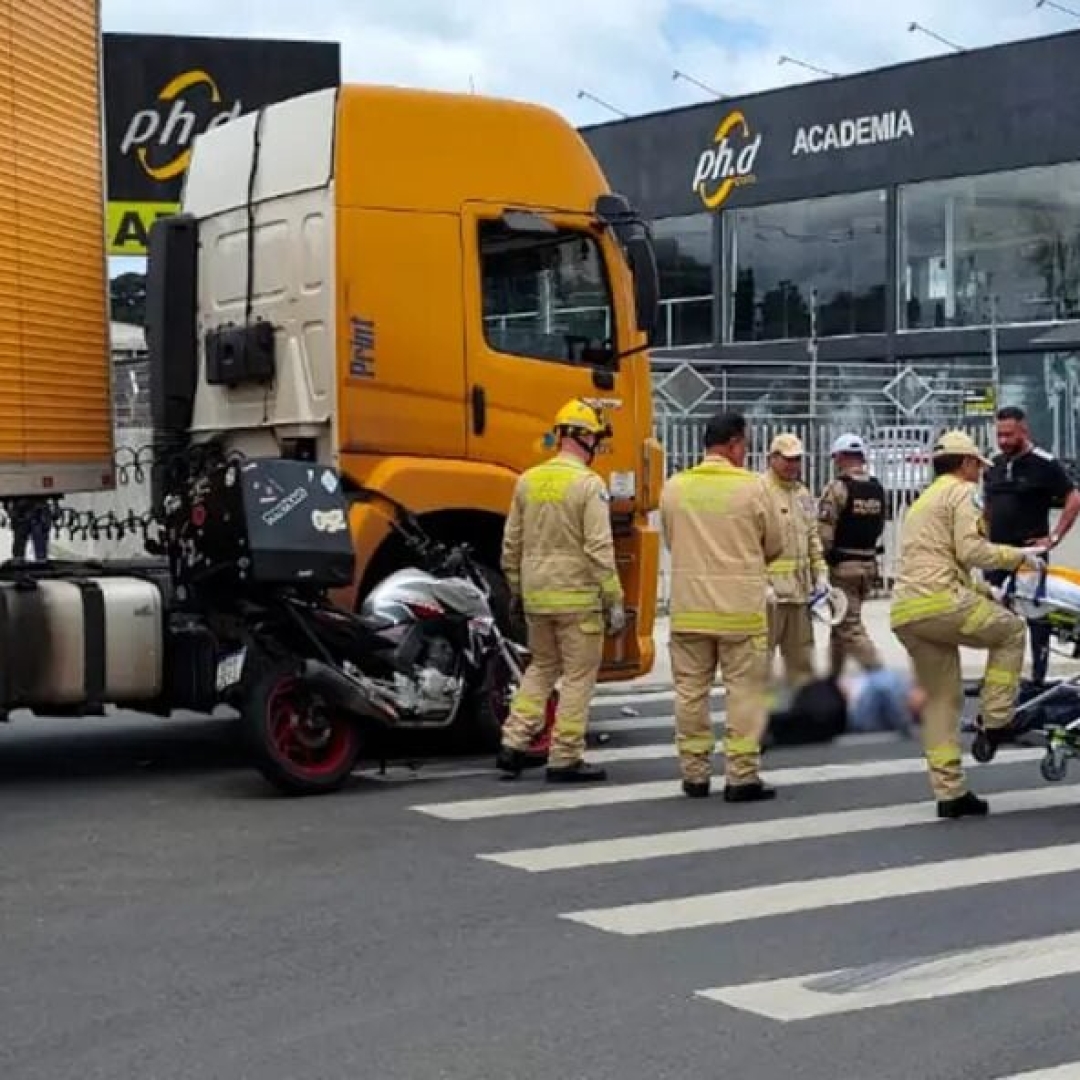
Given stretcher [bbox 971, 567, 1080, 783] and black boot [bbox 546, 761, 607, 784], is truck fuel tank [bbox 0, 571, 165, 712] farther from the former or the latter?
stretcher [bbox 971, 567, 1080, 783]

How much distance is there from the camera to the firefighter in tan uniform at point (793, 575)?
36.4 ft

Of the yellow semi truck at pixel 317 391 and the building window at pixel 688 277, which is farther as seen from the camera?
the building window at pixel 688 277

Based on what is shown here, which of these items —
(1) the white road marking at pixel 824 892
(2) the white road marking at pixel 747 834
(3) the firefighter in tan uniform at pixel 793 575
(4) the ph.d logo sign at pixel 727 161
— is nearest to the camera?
(1) the white road marking at pixel 824 892

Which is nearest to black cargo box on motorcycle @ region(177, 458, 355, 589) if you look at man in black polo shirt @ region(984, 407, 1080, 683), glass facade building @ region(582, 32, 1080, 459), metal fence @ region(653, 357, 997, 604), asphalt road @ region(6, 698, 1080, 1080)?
asphalt road @ region(6, 698, 1080, 1080)

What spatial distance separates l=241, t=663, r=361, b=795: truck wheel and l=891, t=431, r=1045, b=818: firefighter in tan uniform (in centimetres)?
275

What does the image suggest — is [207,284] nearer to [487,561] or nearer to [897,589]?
[487,561]

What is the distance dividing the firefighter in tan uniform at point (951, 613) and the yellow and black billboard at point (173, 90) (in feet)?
43.1

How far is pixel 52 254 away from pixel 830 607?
507 centimetres

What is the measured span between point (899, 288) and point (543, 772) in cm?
2769

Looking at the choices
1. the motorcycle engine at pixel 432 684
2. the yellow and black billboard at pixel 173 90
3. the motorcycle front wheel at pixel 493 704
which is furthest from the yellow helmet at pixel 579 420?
the yellow and black billboard at pixel 173 90

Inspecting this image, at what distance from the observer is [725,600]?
9.19 meters

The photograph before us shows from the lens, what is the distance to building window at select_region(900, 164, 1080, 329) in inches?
1325

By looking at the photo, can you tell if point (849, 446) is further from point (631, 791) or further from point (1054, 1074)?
point (1054, 1074)

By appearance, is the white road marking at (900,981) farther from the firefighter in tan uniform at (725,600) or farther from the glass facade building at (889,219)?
the glass facade building at (889,219)
